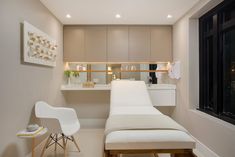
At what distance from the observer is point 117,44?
12.6 ft

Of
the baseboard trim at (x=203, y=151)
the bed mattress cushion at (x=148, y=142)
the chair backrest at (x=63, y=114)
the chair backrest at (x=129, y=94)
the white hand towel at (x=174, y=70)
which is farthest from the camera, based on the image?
the white hand towel at (x=174, y=70)

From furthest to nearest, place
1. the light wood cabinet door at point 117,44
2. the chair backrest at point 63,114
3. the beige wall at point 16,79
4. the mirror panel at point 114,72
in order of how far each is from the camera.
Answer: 1. the mirror panel at point 114,72
2. the light wood cabinet door at point 117,44
3. the chair backrest at point 63,114
4. the beige wall at point 16,79

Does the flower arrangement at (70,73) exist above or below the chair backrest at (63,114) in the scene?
above

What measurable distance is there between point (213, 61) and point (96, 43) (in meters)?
2.36

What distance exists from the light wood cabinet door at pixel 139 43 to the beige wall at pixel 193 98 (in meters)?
0.60

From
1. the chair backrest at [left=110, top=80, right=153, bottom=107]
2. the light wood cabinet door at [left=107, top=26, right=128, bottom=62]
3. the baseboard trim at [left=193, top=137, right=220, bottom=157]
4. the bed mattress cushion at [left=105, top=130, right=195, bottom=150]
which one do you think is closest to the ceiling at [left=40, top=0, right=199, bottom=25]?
the light wood cabinet door at [left=107, top=26, right=128, bottom=62]

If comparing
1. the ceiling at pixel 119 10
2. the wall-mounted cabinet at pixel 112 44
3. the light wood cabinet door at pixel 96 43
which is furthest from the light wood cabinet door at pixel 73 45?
the ceiling at pixel 119 10

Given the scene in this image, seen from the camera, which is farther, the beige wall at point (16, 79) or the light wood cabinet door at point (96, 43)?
the light wood cabinet door at point (96, 43)

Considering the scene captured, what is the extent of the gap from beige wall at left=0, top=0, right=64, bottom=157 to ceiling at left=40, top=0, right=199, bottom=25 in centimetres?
44

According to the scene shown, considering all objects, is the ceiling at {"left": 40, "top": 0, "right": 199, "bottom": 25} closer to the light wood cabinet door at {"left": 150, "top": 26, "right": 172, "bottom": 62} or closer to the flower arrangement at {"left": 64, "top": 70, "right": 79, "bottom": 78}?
the light wood cabinet door at {"left": 150, "top": 26, "right": 172, "bottom": 62}

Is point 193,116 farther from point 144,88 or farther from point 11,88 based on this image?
point 11,88

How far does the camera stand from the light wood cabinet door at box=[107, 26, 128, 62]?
3.85m

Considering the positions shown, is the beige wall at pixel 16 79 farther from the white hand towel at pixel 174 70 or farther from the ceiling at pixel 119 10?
the white hand towel at pixel 174 70

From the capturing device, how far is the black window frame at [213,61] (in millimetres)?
2396
